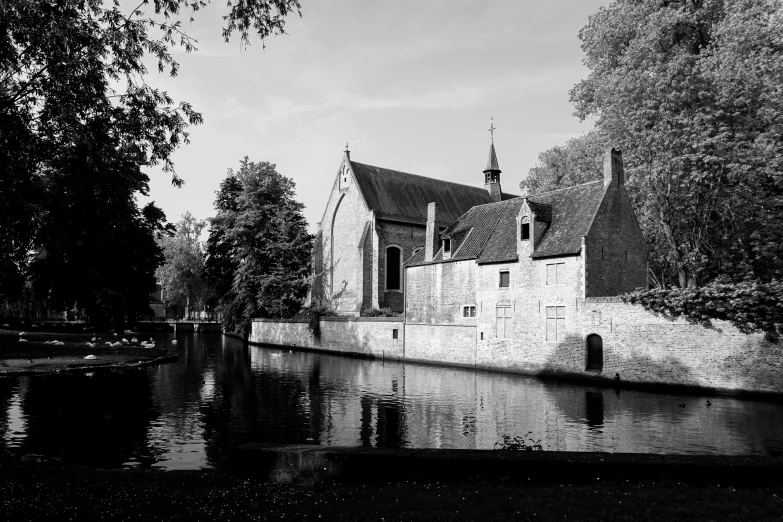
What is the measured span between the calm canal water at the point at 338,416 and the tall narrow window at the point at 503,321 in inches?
167

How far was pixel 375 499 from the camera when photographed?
7.48m

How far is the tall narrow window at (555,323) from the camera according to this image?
2911 centimetres

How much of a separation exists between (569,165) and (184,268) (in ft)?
184

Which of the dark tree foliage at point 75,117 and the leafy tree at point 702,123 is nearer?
the dark tree foliage at point 75,117

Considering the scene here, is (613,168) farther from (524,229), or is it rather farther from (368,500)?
(368,500)

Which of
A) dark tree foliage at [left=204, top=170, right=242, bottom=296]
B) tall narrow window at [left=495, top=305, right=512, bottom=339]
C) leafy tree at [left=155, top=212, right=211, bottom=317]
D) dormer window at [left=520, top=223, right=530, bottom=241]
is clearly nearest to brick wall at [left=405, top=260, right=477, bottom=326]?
tall narrow window at [left=495, top=305, right=512, bottom=339]

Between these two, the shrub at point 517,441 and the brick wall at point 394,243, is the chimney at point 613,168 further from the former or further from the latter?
the brick wall at point 394,243

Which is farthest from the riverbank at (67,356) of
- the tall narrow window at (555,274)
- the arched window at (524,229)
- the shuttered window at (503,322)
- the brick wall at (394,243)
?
the tall narrow window at (555,274)

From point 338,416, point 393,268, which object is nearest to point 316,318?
point 393,268

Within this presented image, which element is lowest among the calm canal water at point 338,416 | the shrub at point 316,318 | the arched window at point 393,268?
the calm canal water at point 338,416

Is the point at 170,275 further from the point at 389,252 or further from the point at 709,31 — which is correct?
the point at 709,31

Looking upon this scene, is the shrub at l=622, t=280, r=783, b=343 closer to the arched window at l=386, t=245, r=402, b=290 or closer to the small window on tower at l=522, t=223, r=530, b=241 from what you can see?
the small window on tower at l=522, t=223, r=530, b=241

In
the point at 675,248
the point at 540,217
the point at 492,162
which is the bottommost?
the point at 675,248

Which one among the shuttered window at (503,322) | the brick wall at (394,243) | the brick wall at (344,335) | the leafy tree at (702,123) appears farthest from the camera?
the brick wall at (394,243)
